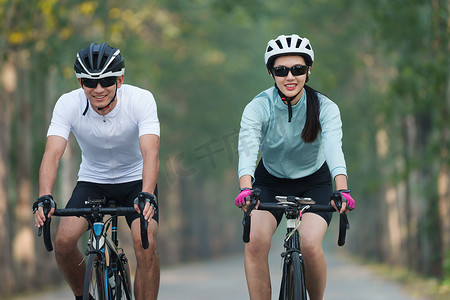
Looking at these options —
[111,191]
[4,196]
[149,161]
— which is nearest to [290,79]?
[149,161]

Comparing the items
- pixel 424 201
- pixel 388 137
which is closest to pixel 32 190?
pixel 424 201

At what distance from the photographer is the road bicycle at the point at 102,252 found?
18.3ft

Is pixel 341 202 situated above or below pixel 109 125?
below

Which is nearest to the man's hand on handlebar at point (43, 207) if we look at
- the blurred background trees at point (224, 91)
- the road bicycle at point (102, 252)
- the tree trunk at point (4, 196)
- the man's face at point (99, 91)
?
the road bicycle at point (102, 252)

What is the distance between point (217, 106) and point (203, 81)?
1.25 metres

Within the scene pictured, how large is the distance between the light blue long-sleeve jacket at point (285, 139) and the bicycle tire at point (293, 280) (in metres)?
0.67

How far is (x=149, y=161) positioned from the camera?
5883 mm

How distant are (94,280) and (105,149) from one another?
3.59ft

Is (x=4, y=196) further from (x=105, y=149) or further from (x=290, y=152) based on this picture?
(x=290, y=152)

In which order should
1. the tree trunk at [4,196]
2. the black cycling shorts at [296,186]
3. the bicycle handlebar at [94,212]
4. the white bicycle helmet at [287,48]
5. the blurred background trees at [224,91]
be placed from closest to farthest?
the bicycle handlebar at [94,212], the white bicycle helmet at [287,48], the black cycling shorts at [296,186], the blurred background trees at [224,91], the tree trunk at [4,196]

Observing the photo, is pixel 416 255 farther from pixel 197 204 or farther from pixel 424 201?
pixel 197 204

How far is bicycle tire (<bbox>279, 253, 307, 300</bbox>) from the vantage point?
217 inches

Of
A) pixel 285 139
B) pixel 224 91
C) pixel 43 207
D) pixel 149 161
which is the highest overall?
pixel 224 91

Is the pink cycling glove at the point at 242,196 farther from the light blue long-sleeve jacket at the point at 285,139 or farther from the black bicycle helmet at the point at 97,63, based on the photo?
the black bicycle helmet at the point at 97,63
